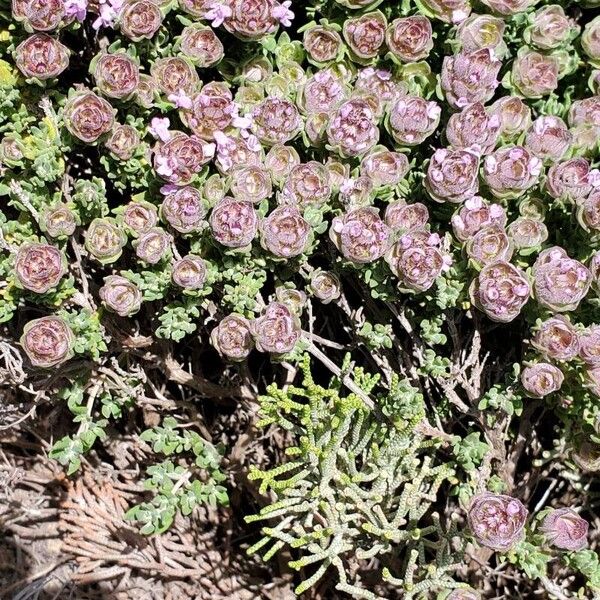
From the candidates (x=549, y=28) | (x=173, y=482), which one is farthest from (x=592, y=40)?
(x=173, y=482)

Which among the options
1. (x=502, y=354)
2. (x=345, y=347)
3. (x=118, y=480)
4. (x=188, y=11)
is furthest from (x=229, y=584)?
(x=188, y=11)

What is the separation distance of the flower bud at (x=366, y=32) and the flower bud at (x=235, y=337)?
71cm

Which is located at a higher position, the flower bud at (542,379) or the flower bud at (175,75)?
the flower bud at (175,75)

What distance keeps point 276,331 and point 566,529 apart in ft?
2.59

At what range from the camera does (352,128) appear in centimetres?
184

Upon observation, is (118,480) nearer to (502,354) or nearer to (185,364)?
(185,364)

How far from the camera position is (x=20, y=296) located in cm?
195

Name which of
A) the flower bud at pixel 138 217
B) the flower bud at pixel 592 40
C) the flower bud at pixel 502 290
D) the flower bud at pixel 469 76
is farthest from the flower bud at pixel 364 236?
the flower bud at pixel 592 40

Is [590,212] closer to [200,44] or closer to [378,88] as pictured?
[378,88]

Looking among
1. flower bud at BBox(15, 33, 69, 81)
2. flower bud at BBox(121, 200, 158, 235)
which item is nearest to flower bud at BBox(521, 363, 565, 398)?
flower bud at BBox(121, 200, 158, 235)

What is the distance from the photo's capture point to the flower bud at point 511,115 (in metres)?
1.91

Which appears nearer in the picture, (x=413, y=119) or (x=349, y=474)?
(x=413, y=119)

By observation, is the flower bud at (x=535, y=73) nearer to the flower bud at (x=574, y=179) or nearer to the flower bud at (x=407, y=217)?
the flower bud at (x=574, y=179)

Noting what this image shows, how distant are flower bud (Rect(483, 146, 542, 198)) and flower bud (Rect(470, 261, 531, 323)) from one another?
0.63 ft
